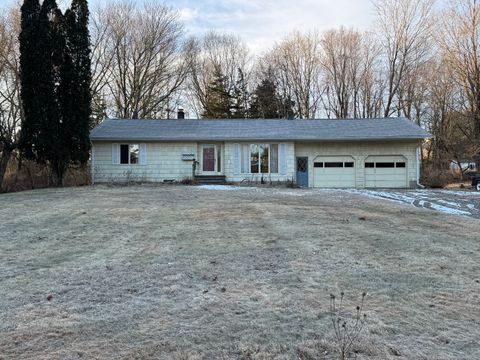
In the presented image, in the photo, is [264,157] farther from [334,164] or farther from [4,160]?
[4,160]

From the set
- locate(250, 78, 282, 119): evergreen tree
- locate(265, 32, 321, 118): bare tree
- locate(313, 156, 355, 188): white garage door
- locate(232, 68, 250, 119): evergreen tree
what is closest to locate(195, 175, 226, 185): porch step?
locate(313, 156, 355, 188): white garage door

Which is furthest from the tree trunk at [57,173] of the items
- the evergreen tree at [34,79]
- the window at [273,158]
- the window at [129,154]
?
the window at [273,158]

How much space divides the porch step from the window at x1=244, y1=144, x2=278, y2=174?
3.99 ft

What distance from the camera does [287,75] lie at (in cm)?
3666

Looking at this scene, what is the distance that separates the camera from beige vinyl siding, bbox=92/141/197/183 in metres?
20.4

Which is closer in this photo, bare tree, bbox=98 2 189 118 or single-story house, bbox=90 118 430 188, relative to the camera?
single-story house, bbox=90 118 430 188

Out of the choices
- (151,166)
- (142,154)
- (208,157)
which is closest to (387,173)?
(208,157)

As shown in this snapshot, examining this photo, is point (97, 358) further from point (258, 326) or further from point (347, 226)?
point (347, 226)

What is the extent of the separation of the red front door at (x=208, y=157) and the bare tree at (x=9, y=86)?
10.4m

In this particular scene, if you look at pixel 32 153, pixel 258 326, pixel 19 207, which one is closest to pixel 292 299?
pixel 258 326

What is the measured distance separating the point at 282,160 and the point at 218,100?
16.5 meters

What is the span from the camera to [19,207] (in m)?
10.4

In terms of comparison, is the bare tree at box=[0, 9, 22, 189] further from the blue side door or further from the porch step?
the blue side door

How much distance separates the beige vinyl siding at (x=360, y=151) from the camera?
20.5m
